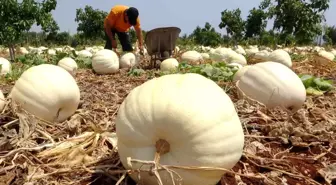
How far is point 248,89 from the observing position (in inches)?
139

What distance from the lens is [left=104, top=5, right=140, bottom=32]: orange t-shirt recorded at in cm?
1035

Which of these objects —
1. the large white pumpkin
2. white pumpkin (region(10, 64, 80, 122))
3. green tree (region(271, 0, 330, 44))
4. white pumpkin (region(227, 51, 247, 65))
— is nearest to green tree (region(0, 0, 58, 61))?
white pumpkin (region(227, 51, 247, 65))

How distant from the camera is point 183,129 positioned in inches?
73.7

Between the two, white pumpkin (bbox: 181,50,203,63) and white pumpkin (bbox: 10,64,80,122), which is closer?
white pumpkin (bbox: 10,64,80,122)

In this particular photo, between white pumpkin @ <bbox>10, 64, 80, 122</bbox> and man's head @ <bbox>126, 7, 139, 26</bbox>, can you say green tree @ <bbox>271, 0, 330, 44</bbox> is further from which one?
white pumpkin @ <bbox>10, 64, 80, 122</bbox>

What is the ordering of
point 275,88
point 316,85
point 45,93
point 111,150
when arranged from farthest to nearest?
point 316,85 < point 275,88 < point 45,93 < point 111,150

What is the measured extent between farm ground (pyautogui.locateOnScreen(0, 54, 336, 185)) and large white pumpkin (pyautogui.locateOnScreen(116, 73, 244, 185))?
7.2 inches

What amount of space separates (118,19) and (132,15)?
2.16ft

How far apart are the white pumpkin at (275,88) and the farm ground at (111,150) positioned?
0.44ft

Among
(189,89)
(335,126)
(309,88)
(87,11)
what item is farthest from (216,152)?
(87,11)

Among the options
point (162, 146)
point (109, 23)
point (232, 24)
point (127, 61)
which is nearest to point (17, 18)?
point (109, 23)

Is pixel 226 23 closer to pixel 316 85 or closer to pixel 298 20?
pixel 298 20

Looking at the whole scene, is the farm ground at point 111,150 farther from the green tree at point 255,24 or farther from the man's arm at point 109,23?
the green tree at point 255,24

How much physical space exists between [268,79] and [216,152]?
66.3 inches
